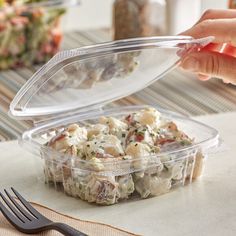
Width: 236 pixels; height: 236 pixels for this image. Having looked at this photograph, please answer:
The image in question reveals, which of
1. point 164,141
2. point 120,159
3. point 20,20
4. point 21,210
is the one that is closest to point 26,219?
point 21,210

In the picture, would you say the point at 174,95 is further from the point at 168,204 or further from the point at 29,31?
the point at 168,204

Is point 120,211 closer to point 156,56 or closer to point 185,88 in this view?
point 156,56

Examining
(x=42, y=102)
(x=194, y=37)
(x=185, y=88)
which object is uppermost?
(x=194, y=37)

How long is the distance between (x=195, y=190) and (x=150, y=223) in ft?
0.58

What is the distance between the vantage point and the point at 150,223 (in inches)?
60.3

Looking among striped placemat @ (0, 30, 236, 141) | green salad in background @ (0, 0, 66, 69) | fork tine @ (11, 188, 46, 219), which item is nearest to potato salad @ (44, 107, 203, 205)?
fork tine @ (11, 188, 46, 219)

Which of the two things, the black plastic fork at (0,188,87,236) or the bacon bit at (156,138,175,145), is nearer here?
the black plastic fork at (0,188,87,236)

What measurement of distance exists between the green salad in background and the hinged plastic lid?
27.0 inches

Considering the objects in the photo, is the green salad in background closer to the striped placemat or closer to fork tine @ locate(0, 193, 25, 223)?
the striped placemat

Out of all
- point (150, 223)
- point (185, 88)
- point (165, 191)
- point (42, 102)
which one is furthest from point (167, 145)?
point (185, 88)

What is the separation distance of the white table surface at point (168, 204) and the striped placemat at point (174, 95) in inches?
12.9

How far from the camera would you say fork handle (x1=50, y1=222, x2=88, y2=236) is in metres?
1.40

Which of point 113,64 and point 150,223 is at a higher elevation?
point 113,64

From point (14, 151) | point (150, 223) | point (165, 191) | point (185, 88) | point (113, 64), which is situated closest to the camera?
point (150, 223)
